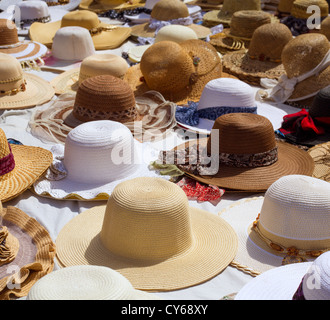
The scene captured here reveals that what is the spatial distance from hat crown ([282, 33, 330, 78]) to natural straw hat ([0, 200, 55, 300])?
10.3ft

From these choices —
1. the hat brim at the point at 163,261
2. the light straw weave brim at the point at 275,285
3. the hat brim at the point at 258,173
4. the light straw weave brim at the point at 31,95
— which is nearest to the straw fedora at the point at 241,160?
the hat brim at the point at 258,173

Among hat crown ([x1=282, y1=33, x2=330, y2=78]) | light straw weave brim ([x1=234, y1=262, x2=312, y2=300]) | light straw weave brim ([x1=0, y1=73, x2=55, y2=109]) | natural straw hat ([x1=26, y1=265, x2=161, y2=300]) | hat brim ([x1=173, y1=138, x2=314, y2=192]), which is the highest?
natural straw hat ([x1=26, y1=265, x2=161, y2=300])

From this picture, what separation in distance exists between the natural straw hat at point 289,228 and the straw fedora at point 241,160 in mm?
647

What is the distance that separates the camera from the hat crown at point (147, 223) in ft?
7.68

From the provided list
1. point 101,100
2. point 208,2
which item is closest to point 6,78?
point 101,100

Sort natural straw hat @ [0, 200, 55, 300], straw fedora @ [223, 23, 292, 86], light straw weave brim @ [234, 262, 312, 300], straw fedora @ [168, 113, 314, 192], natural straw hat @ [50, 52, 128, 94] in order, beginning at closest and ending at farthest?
light straw weave brim @ [234, 262, 312, 300] → natural straw hat @ [0, 200, 55, 300] → straw fedora @ [168, 113, 314, 192] → natural straw hat @ [50, 52, 128, 94] → straw fedora @ [223, 23, 292, 86]

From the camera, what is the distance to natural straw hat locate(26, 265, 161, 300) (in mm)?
1536

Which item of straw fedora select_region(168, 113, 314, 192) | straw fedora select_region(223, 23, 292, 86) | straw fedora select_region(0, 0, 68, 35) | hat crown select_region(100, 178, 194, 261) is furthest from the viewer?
straw fedora select_region(0, 0, 68, 35)

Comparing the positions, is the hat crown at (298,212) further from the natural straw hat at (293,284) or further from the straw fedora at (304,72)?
the straw fedora at (304,72)

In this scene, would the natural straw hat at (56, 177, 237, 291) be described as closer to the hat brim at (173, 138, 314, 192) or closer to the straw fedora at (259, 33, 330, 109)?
the hat brim at (173, 138, 314, 192)

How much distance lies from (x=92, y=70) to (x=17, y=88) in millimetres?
728

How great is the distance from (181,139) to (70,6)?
5.05 meters

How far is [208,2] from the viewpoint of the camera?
8.41 metres

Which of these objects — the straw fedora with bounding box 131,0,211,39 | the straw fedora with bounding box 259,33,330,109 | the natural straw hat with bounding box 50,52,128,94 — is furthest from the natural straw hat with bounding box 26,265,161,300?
the straw fedora with bounding box 131,0,211,39
